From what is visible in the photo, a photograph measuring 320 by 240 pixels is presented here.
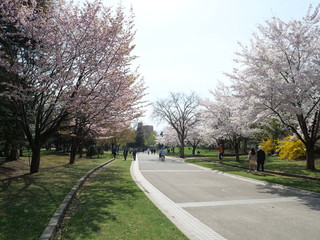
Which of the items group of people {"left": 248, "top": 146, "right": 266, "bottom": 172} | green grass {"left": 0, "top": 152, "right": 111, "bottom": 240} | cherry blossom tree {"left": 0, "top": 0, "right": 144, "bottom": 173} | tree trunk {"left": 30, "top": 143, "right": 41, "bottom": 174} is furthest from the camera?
group of people {"left": 248, "top": 146, "right": 266, "bottom": 172}

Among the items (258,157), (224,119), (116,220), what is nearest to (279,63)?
(258,157)

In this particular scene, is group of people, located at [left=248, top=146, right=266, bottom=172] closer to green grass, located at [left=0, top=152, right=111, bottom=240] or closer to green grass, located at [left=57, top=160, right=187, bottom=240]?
green grass, located at [left=57, top=160, right=187, bottom=240]

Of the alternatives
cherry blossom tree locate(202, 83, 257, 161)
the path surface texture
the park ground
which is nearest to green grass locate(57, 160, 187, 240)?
the park ground

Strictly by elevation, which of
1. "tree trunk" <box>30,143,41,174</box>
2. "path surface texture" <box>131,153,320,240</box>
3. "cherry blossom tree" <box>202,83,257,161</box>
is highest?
"cherry blossom tree" <box>202,83,257,161</box>

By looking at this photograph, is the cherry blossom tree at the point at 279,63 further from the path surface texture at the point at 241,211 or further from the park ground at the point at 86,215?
the park ground at the point at 86,215

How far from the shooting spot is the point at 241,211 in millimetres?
6918

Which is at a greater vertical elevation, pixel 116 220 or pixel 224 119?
pixel 224 119

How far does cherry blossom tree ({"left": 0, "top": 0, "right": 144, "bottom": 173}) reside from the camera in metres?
11.4

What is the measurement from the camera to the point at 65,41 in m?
12.0

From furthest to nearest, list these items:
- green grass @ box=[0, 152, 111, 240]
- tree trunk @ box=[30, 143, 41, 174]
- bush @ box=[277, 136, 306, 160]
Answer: bush @ box=[277, 136, 306, 160]
tree trunk @ box=[30, 143, 41, 174]
green grass @ box=[0, 152, 111, 240]

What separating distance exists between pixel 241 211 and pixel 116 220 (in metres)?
3.51

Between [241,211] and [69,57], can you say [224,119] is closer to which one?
[69,57]

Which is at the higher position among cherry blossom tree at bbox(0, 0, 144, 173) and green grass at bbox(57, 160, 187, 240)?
cherry blossom tree at bbox(0, 0, 144, 173)

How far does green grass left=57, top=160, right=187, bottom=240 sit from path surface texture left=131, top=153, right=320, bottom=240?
0.44 m
